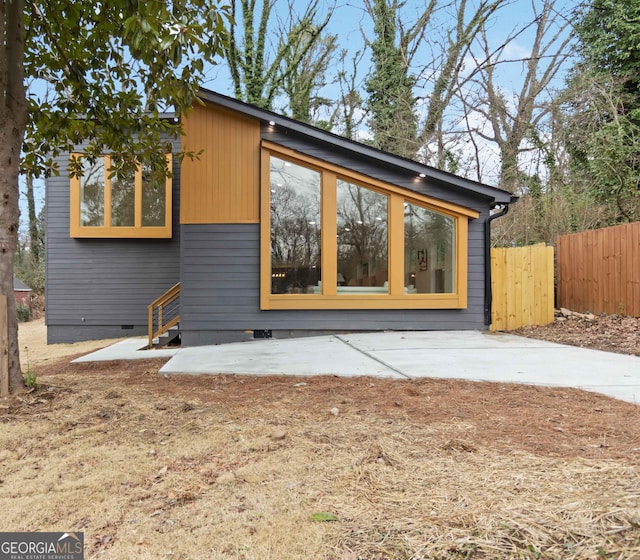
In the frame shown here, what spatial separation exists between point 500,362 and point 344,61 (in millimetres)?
15865

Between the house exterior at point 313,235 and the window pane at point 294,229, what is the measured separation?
0.02 metres

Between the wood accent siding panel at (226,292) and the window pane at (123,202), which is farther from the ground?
the window pane at (123,202)

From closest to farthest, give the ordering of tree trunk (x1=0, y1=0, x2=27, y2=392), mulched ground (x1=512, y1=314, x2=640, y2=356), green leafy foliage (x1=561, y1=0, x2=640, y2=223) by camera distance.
A: tree trunk (x1=0, y1=0, x2=27, y2=392), mulched ground (x1=512, y1=314, x2=640, y2=356), green leafy foliage (x1=561, y1=0, x2=640, y2=223)

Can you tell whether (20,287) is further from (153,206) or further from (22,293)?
(153,206)

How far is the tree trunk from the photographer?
12.5ft

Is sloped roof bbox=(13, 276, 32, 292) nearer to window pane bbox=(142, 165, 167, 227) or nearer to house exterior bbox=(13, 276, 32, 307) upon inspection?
house exterior bbox=(13, 276, 32, 307)

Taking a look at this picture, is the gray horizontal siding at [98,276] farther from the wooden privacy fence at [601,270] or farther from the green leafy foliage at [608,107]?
the green leafy foliage at [608,107]

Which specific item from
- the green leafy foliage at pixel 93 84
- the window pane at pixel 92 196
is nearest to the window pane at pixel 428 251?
the green leafy foliage at pixel 93 84

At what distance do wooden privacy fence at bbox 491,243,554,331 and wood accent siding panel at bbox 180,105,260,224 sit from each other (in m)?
4.57

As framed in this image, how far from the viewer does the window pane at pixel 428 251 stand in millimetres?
7496

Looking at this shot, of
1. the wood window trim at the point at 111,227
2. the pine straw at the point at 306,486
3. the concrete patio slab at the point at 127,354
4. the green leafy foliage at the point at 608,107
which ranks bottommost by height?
the concrete patio slab at the point at 127,354

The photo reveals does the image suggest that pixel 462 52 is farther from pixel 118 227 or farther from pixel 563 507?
pixel 563 507

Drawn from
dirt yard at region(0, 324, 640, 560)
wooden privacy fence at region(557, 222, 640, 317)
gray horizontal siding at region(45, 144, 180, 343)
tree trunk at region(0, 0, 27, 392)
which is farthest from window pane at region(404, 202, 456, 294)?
tree trunk at region(0, 0, 27, 392)

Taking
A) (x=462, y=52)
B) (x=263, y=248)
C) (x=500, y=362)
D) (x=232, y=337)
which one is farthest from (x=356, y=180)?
(x=462, y=52)
